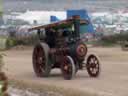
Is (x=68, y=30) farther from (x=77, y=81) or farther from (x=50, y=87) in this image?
(x=50, y=87)

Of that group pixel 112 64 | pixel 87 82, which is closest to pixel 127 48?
pixel 112 64

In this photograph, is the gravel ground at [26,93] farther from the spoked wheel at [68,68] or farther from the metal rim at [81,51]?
the metal rim at [81,51]

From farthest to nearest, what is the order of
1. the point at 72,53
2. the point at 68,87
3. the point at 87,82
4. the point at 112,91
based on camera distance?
1. the point at 72,53
2. the point at 87,82
3. the point at 68,87
4. the point at 112,91

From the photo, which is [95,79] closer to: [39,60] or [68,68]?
[68,68]

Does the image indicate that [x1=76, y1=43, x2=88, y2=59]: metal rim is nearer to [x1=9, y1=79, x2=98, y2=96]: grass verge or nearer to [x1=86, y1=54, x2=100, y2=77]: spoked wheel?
[x1=86, y1=54, x2=100, y2=77]: spoked wheel

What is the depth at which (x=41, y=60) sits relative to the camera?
18.8 metres

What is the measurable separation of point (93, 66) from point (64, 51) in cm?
99

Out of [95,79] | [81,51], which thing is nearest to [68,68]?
[81,51]

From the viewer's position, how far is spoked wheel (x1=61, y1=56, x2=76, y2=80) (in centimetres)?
1706

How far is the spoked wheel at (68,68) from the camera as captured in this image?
17064 millimetres

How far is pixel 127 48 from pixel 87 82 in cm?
1358

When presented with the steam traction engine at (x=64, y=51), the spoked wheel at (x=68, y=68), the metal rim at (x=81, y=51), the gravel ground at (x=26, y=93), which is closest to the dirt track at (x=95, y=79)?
the spoked wheel at (x=68, y=68)

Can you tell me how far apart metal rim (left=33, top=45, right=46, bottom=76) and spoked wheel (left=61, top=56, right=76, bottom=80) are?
1.12 metres

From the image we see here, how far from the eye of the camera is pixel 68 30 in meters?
18.1
